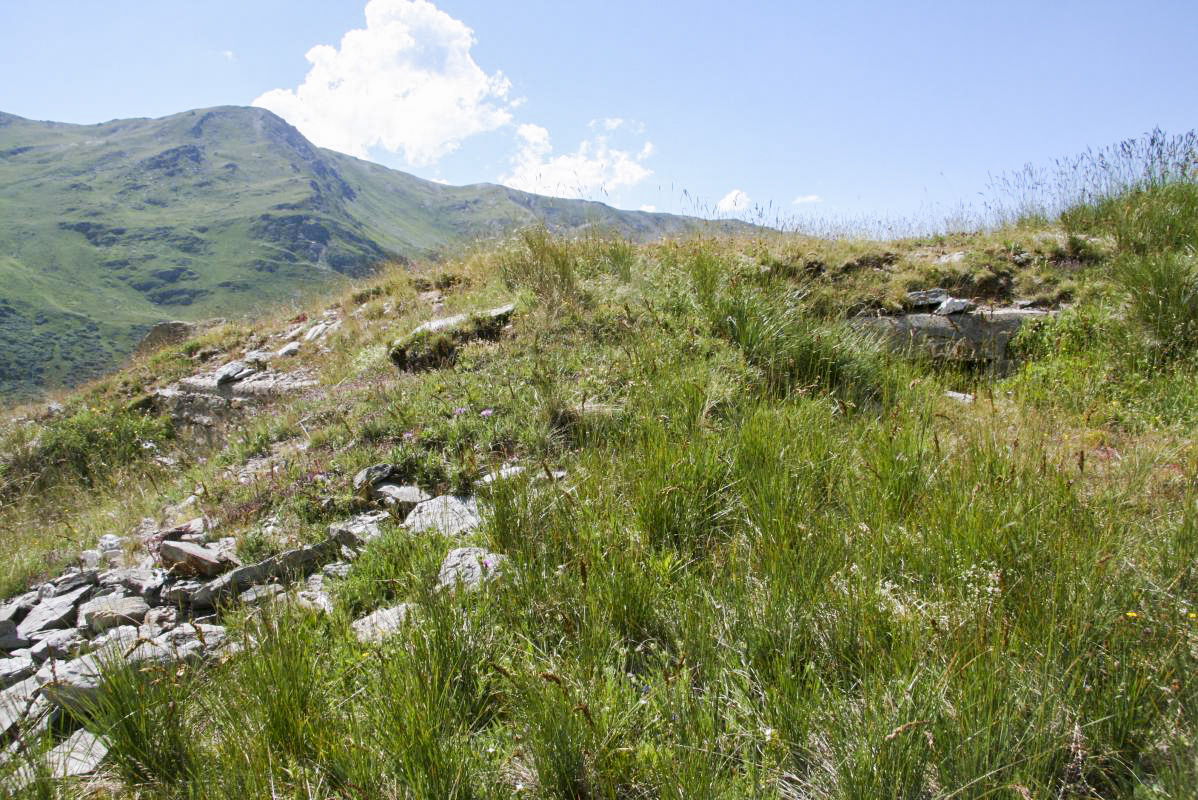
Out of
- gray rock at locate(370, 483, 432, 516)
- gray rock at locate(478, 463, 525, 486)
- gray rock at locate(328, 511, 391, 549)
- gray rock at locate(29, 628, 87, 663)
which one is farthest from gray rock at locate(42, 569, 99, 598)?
gray rock at locate(478, 463, 525, 486)

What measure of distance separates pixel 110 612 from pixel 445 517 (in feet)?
5.63

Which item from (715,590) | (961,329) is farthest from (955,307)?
(715,590)

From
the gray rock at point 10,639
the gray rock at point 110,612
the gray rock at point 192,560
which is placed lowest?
the gray rock at point 10,639

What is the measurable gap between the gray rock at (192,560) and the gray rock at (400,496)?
38.9 inches

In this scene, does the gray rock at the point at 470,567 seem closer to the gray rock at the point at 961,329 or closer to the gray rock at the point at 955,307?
the gray rock at the point at 961,329

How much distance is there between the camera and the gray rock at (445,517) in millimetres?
3596

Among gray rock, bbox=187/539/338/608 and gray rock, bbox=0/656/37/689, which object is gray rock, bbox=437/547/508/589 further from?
gray rock, bbox=0/656/37/689

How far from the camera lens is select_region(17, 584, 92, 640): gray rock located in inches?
137

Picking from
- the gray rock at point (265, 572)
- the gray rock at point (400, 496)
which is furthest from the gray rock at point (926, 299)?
the gray rock at point (265, 572)

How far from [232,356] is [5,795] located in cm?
1126

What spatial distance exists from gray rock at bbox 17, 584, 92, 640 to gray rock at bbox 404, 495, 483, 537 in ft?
6.40

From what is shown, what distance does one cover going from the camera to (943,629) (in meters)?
2.05

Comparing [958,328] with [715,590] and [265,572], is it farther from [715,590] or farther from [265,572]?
[265,572]

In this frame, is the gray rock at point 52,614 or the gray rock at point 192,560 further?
the gray rock at point 192,560
